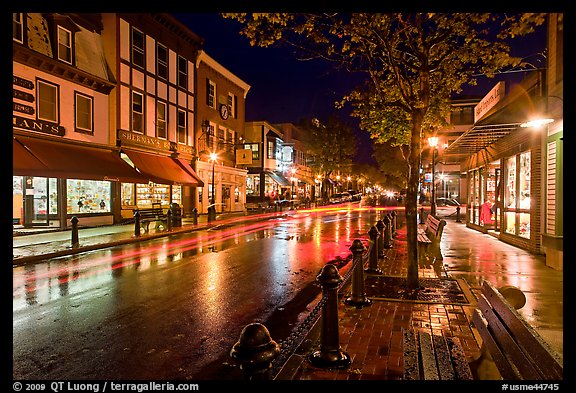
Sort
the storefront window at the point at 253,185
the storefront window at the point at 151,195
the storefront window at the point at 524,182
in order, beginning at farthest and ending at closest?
the storefront window at the point at 253,185 < the storefront window at the point at 151,195 < the storefront window at the point at 524,182

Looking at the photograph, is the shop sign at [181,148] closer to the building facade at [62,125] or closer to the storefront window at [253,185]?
the building facade at [62,125]

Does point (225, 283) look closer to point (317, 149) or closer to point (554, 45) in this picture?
point (554, 45)

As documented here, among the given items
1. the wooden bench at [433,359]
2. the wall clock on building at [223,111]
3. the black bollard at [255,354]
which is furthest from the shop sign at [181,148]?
the black bollard at [255,354]

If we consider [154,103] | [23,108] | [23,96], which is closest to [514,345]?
[23,108]

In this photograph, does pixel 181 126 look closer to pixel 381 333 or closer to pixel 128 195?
pixel 128 195

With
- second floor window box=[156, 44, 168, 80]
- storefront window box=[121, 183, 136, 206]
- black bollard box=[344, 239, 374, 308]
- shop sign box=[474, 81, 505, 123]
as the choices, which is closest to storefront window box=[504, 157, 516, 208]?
shop sign box=[474, 81, 505, 123]

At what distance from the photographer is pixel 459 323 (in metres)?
5.68

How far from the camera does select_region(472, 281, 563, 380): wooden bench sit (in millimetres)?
2447

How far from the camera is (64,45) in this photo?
18578 mm

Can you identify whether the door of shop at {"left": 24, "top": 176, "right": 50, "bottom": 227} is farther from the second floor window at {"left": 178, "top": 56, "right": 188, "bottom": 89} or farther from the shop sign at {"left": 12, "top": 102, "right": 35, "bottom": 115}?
the second floor window at {"left": 178, "top": 56, "right": 188, "bottom": 89}

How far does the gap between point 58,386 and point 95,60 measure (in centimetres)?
2053

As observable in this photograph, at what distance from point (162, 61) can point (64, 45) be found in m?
7.85

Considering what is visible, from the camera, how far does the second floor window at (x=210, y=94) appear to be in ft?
105

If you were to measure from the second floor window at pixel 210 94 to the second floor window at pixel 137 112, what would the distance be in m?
Answer: 8.65
